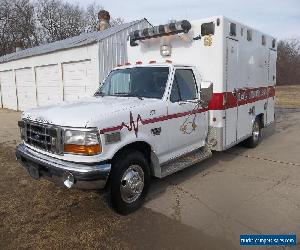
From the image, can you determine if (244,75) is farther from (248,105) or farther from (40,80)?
(40,80)

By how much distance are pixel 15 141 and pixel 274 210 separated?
8.65 m

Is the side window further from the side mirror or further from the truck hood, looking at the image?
the truck hood

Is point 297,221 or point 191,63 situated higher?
point 191,63

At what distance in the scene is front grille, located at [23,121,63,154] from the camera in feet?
14.9

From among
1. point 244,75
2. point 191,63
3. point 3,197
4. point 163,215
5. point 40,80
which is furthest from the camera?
point 40,80

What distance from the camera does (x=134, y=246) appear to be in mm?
4133

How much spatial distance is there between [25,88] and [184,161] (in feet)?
60.5

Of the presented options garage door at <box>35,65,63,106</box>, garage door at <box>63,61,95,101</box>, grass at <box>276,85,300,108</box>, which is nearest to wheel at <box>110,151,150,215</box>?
garage door at <box>63,61,95,101</box>

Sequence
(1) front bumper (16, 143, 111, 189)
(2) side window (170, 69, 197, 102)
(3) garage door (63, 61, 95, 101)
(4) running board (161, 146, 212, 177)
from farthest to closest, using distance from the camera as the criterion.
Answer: (3) garage door (63, 61, 95, 101) → (2) side window (170, 69, 197, 102) → (4) running board (161, 146, 212, 177) → (1) front bumper (16, 143, 111, 189)

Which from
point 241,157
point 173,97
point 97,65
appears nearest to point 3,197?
point 173,97

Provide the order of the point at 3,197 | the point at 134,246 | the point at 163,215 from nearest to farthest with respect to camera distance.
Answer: the point at 134,246 < the point at 163,215 < the point at 3,197

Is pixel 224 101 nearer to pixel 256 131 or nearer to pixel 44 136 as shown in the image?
pixel 256 131

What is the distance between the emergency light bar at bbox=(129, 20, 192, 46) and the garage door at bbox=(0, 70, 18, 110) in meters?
18.7

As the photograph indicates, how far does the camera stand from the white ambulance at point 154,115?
14.6ft
